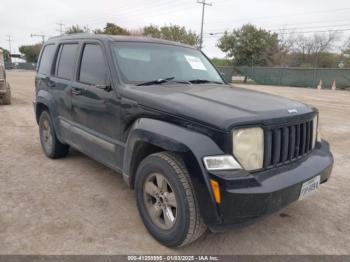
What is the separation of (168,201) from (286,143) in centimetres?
111

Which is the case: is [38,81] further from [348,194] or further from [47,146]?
[348,194]

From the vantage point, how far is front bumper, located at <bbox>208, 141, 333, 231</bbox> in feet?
7.50

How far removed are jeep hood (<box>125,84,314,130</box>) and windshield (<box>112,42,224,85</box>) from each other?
0.83 feet

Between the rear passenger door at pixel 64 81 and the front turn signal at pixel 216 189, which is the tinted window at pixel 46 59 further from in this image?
the front turn signal at pixel 216 189

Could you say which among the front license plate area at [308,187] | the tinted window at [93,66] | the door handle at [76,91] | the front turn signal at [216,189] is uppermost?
the tinted window at [93,66]

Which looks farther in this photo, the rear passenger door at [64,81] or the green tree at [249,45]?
the green tree at [249,45]

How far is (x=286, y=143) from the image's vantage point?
8.88 ft

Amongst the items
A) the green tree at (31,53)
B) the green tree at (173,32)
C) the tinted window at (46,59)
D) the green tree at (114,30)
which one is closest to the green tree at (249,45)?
the green tree at (173,32)

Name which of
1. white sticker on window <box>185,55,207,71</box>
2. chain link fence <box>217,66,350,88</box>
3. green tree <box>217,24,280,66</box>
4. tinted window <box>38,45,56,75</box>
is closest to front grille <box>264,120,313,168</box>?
white sticker on window <box>185,55,207,71</box>

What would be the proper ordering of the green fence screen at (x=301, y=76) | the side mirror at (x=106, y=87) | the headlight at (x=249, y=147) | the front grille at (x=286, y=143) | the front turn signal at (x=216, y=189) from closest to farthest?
1. the front turn signal at (x=216, y=189)
2. the headlight at (x=249, y=147)
3. the front grille at (x=286, y=143)
4. the side mirror at (x=106, y=87)
5. the green fence screen at (x=301, y=76)

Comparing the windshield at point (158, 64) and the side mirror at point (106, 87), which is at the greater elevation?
the windshield at point (158, 64)

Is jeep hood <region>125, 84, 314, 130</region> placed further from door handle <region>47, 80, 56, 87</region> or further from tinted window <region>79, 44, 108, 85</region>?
door handle <region>47, 80, 56, 87</region>

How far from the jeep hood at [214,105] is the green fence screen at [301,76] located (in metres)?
28.0

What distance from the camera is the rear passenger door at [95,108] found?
11.1ft
